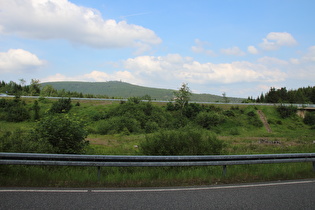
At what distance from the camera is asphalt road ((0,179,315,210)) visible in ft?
16.0

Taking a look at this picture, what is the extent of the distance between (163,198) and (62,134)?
5.83 metres

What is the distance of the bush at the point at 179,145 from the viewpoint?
373 inches

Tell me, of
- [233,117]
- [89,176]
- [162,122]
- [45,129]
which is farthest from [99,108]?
[89,176]

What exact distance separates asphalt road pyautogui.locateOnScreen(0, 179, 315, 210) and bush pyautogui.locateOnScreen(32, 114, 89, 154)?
4.05 m

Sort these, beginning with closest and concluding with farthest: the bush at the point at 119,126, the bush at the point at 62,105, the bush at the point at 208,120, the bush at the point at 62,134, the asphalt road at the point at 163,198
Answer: the asphalt road at the point at 163,198 < the bush at the point at 62,134 < the bush at the point at 119,126 < the bush at the point at 208,120 < the bush at the point at 62,105

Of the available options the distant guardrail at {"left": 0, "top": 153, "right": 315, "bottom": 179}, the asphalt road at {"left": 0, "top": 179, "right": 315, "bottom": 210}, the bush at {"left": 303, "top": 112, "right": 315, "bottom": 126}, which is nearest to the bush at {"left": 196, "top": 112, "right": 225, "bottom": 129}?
the bush at {"left": 303, "top": 112, "right": 315, "bottom": 126}

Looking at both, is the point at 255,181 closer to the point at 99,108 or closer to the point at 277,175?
the point at 277,175

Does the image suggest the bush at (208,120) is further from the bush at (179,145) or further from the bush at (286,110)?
the bush at (179,145)

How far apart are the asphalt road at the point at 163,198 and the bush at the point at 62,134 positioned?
4051 millimetres

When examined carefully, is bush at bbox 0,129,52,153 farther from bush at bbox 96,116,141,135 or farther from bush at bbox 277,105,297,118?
bush at bbox 277,105,297,118

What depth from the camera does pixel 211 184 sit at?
6.70 m

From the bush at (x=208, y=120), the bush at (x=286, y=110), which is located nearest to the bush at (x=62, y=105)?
the bush at (x=208, y=120)

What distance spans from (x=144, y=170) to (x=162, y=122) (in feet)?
142

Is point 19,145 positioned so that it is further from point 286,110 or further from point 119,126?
point 286,110
